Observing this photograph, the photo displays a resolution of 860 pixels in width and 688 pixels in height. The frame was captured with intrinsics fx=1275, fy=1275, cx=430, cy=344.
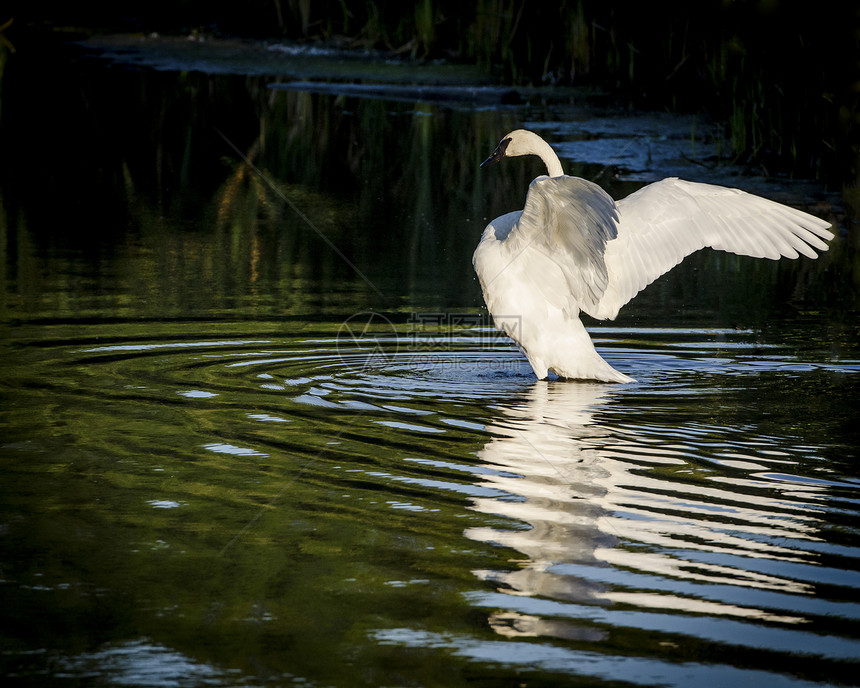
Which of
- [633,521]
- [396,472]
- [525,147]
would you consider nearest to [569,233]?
[525,147]

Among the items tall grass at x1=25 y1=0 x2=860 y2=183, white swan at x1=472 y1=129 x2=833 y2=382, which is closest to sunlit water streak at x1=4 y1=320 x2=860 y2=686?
white swan at x1=472 y1=129 x2=833 y2=382

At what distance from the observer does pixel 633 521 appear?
452 centimetres

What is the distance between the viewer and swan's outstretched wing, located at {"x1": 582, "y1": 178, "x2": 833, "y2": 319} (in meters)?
7.47

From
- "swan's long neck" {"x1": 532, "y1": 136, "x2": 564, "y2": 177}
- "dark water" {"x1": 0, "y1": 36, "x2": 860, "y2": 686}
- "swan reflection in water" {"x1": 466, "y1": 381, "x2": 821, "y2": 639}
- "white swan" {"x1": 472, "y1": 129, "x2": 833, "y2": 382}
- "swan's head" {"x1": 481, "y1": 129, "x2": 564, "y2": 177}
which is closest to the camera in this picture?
"dark water" {"x1": 0, "y1": 36, "x2": 860, "y2": 686}

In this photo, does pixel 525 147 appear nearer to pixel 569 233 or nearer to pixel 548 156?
pixel 548 156

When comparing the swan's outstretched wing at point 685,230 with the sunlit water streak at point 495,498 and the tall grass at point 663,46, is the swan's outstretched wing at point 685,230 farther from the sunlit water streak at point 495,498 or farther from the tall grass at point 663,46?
the tall grass at point 663,46

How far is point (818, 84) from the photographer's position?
39.9 feet

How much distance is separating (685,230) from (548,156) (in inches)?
36.4

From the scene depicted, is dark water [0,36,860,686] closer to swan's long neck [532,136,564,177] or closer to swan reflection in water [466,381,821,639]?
swan reflection in water [466,381,821,639]

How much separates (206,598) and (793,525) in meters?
2.09

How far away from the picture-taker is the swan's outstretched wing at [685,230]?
7.47 m

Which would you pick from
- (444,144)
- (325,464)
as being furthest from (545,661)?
(444,144)

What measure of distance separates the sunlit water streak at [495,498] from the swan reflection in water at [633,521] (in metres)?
0.01

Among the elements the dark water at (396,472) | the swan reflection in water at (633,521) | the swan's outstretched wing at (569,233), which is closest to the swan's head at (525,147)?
the swan's outstretched wing at (569,233)
